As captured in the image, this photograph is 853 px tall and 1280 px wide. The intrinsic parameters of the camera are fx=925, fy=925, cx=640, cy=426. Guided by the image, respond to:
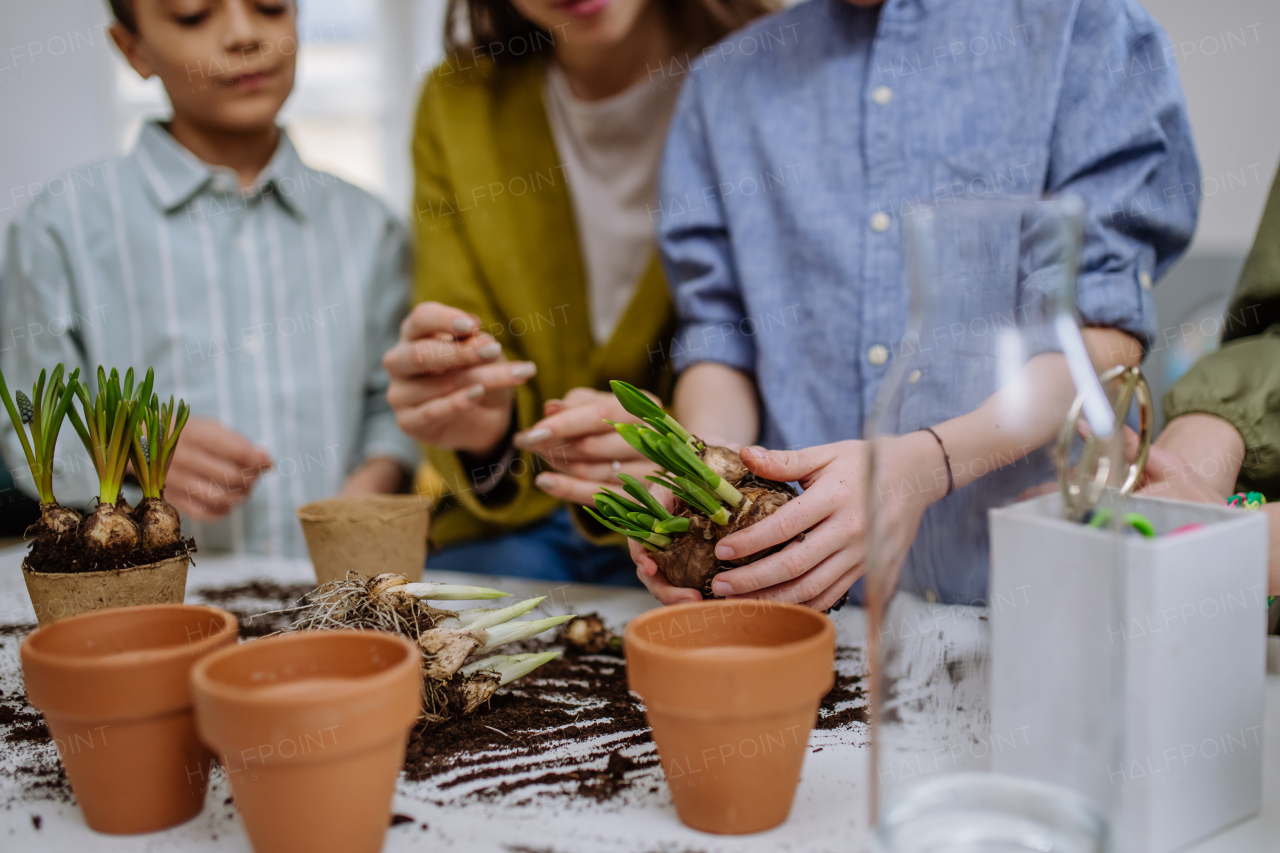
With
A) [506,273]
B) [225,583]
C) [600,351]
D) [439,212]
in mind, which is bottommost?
[225,583]

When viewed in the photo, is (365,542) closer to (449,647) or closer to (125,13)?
(449,647)

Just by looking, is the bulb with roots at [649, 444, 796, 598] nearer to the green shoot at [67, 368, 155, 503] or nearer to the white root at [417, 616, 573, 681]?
the white root at [417, 616, 573, 681]

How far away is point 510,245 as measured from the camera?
1.48 m

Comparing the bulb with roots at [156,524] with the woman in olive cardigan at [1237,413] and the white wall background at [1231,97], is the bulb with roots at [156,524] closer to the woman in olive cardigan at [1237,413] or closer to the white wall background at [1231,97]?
the woman in olive cardigan at [1237,413]

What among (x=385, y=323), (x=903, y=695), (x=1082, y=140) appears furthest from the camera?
(x=385, y=323)

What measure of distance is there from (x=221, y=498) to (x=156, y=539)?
0.44 m

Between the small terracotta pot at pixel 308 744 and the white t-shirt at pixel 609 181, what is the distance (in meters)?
1.03

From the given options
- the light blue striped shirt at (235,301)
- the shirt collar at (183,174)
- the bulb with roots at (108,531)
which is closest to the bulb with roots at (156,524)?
the bulb with roots at (108,531)

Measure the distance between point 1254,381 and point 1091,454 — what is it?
22.4 inches

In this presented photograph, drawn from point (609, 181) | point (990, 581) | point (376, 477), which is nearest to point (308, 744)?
point (990, 581)

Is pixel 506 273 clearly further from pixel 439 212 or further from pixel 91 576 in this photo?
pixel 91 576

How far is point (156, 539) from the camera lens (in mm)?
811

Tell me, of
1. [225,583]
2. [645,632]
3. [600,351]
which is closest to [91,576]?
[225,583]

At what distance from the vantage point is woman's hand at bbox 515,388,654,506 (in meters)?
1.02
